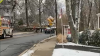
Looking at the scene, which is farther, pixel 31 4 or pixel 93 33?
pixel 31 4

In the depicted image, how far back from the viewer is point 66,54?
11.9 m

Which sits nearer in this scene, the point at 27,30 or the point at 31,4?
the point at 27,30

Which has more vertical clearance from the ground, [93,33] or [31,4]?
[31,4]

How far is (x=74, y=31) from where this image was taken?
60.0 feet

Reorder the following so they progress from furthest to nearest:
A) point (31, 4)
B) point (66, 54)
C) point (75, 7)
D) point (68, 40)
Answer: point (31, 4) → point (68, 40) → point (75, 7) → point (66, 54)

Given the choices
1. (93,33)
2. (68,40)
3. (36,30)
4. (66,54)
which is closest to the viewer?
(66,54)

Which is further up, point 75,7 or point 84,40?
point 75,7

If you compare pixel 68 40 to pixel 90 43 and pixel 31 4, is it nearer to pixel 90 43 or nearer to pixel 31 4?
pixel 90 43

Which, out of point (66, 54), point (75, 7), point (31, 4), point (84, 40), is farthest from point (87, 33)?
point (31, 4)

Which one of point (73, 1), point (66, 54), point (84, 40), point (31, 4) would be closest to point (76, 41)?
point (84, 40)

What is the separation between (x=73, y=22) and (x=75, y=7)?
4.72 ft

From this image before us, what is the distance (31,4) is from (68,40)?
52482mm

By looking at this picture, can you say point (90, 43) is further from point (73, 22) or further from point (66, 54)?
point (66, 54)

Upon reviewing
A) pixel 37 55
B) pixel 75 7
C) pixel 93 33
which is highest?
pixel 75 7
